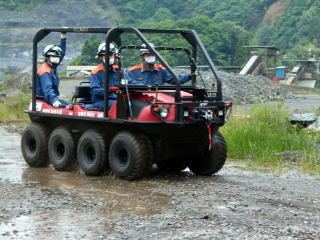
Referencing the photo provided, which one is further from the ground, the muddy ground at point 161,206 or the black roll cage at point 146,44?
the black roll cage at point 146,44

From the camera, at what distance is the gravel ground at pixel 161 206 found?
8078 mm

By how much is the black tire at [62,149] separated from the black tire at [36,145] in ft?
0.89

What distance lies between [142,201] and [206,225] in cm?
165

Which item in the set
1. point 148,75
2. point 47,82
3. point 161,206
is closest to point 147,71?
point 148,75

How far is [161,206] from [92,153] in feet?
9.72

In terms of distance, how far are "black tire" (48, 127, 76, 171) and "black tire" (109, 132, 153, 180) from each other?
1096 millimetres

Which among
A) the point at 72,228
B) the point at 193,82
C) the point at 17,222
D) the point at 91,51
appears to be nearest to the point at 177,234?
the point at 72,228

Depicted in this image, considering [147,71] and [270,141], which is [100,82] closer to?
[147,71]

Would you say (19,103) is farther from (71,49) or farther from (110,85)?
(71,49)

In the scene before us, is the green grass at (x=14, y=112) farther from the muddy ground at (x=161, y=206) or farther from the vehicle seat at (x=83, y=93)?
the muddy ground at (x=161, y=206)

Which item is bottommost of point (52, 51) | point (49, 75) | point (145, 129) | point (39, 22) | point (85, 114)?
point (145, 129)

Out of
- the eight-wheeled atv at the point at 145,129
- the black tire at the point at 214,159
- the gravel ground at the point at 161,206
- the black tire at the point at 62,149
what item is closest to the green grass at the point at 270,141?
the gravel ground at the point at 161,206

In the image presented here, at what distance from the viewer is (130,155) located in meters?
11.3

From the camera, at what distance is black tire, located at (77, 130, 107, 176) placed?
38.9 feet
